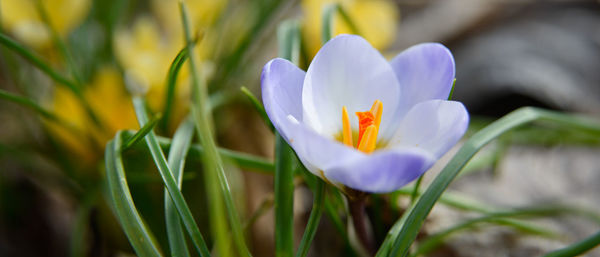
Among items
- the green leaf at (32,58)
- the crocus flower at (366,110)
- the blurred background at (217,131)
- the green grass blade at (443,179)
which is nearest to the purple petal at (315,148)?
the crocus flower at (366,110)

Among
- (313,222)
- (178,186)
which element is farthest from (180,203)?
(313,222)

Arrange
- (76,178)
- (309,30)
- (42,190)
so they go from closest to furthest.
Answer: (76,178)
(309,30)
(42,190)

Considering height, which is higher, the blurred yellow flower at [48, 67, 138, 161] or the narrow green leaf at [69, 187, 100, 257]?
the blurred yellow flower at [48, 67, 138, 161]

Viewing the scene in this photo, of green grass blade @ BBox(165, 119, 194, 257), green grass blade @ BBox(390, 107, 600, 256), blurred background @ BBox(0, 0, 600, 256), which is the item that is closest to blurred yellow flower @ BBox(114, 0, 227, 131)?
blurred background @ BBox(0, 0, 600, 256)

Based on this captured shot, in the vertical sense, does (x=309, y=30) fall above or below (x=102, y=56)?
below

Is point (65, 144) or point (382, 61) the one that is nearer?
point (382, 61)

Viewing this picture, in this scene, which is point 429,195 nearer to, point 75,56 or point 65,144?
point 65,144

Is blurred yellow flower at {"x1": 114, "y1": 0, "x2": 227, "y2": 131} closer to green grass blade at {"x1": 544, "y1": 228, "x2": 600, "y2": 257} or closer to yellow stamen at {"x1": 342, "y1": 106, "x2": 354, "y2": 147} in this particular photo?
yellow stamen at {"x1": 342, "y1": 106, "x2": 354, "y2": 147}

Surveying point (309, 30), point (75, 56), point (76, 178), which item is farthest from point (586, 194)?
point (75, 56)
